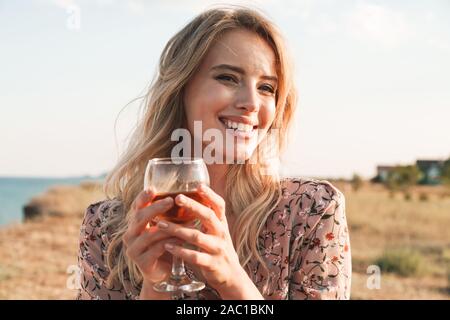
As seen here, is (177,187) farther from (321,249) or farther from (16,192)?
(16,192)

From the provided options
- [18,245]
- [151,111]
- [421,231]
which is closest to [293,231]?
[151,111]

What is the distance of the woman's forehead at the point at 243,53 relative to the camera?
114 inches

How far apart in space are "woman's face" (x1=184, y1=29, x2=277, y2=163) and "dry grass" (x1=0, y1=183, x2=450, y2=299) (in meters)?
2.26

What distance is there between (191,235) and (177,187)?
0.22 meters

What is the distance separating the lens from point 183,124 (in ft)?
10.8

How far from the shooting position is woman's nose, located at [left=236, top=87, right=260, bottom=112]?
281 centimetres

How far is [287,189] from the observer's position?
2979 millimetres

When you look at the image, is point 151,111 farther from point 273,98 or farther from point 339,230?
point 339,230

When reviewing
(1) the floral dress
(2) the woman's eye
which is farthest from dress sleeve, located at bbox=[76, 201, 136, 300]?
(2) the woman's eye

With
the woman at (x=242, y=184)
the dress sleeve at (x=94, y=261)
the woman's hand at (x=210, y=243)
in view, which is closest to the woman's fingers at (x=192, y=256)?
the woman's hand at (x=210, y=243)

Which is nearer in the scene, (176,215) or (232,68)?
(176,215)

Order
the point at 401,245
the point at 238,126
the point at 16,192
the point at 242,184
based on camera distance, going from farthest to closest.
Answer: the point at 16,192, the point at 401,245, the point at 242,184, the point at 238,126

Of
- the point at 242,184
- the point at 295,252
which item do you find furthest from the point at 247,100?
the point at 295,252

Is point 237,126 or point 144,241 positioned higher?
point 237,126
